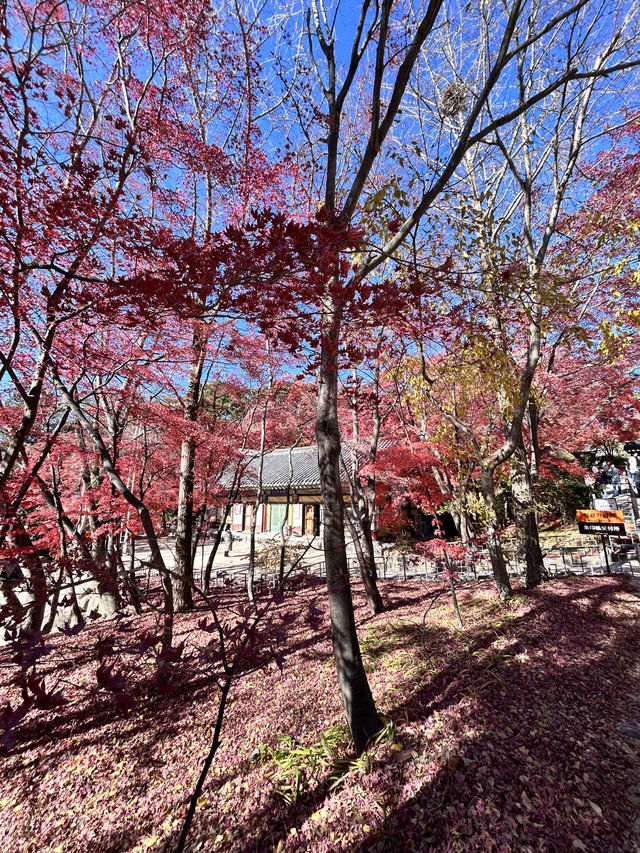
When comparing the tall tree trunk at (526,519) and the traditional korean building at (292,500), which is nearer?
the tall tree trunk at (526,519)

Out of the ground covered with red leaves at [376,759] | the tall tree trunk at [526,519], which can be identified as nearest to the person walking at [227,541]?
the ground covered with red leaves at [376,759]

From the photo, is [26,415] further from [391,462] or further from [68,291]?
[391,462]

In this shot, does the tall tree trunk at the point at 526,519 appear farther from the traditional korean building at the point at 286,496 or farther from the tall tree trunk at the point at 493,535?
the traditional korean building at the point at 286,496

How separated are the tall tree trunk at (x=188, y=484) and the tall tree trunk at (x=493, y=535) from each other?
616 centimetres

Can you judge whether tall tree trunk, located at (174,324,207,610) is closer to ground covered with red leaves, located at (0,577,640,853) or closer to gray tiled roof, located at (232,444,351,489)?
ground covered with red leaves, located at (0,577,640,853)

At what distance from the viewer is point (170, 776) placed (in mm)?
3654

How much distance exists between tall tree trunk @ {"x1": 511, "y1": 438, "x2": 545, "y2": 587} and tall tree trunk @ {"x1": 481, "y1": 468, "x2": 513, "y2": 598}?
40.2 inches

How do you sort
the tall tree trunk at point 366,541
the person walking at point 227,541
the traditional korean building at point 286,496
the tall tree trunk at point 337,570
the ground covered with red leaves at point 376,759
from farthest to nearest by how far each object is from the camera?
the traditional korean building at point 286,496 → the person walking at point 227,541 → the tall tree trunk at point 366,541 → the tall tree trunk at point 337,570 → the ground covered with red leaves at point 376,759

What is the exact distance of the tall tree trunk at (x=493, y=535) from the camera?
665cm

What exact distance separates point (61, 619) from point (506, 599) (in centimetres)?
1082

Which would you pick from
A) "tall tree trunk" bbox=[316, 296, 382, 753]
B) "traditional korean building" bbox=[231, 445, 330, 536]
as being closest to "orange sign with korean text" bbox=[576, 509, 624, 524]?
"tall tree trunk" bbox=[316, 296, 382, 753]

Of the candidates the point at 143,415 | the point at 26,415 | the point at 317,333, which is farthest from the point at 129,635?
the point at 317,333

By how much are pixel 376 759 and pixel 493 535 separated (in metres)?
4.51

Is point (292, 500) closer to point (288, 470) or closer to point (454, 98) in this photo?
point (288, 470)
